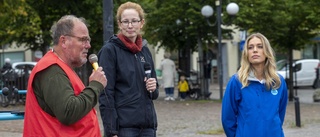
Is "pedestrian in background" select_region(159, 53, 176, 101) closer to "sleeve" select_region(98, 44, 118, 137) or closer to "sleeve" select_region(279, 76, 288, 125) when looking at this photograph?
"sleeve" select_region(279, 76, 288, 125)

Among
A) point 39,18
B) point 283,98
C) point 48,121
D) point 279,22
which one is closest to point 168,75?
point 279,22

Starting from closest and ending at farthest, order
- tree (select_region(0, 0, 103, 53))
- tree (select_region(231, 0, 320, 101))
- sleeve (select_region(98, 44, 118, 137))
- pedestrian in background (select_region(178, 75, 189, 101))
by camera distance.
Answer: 1. sleeve (select_region(98, 44, 118, 137))
2. tree (select_region(0, 0, 103, 53))
3. tree (select_region(231, 0, 320, 101))
4. pedestrian in background (select_region(178, 75, 189, 101))

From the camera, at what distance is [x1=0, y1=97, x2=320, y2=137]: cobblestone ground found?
14.9 meters

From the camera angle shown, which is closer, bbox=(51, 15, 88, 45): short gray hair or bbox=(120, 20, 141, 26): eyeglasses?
bbox=(51, 15, 88, 45): short gray hair

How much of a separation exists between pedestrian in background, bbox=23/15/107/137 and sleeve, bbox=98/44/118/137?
41.0 inches

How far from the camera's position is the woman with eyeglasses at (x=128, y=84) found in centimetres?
569

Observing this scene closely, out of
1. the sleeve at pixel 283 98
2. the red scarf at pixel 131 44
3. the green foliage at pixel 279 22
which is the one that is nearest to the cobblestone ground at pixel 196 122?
the green foliage at pixel 279 22

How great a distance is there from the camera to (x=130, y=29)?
5.84m

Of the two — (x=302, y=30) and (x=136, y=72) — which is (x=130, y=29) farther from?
(x=302, y=30)

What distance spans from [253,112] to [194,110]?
613 inches

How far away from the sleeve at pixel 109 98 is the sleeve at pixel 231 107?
3.04ft

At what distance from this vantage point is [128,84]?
575cm

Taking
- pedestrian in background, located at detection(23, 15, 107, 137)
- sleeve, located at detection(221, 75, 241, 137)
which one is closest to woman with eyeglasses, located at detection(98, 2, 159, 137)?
sleeve, located at detection(221, 75, 241, 137)

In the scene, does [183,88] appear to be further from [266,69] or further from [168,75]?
[266,69]
